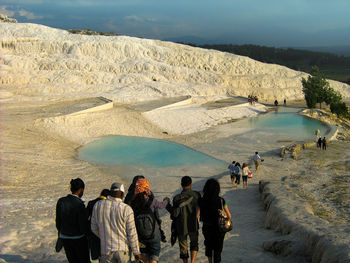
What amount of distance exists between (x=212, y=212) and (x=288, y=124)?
25452 millimetres

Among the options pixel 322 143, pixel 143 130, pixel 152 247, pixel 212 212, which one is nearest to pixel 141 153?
pixel 143 130

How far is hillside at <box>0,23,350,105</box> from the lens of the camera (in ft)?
121

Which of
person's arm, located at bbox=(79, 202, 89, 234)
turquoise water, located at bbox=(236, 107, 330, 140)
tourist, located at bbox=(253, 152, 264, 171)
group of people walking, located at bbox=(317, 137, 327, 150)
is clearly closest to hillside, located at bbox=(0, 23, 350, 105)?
turquoise water, located at bbox=(236, 107, 330, 140)

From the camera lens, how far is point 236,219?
9656mm

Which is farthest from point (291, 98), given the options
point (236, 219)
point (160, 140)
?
point (236, 219)

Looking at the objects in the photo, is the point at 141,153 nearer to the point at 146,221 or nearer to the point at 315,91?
the point at 146,221

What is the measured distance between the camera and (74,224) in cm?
468

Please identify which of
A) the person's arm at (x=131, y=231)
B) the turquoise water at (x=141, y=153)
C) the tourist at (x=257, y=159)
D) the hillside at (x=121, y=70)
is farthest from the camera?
the hillside at (x=121, y=70)

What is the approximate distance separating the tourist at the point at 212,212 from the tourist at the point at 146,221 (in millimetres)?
633

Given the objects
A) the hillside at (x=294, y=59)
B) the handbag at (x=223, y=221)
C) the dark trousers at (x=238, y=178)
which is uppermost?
the hillside at (x=294, y=59)

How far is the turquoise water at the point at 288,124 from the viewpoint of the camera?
82.8 ft

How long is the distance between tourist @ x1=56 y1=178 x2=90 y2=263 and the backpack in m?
0.67

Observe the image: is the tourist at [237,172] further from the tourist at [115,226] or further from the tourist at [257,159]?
the tourist at [115,226]

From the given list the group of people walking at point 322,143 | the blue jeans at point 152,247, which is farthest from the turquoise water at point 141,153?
the blue jeans at point 152,247
